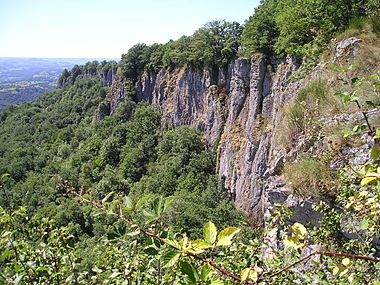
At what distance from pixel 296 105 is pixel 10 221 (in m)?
8.23

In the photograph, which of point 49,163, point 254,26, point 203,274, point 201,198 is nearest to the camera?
point 203,274

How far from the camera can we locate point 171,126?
131 ft

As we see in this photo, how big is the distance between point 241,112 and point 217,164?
Answer: 6.98m

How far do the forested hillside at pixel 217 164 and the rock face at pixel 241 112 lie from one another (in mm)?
141

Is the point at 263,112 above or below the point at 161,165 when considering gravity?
above

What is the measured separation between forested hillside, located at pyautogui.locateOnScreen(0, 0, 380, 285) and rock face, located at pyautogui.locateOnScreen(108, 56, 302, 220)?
0.46 ft

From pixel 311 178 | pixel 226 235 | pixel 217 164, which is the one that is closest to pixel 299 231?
pixel 226 235

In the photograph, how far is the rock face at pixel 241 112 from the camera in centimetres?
1894

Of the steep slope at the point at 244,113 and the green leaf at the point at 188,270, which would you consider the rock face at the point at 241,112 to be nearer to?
the steep slope at the point at 244,113

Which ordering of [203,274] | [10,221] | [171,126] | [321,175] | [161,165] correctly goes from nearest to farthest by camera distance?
[203,274], [10,221], [321,175], [161,165], [171,126]

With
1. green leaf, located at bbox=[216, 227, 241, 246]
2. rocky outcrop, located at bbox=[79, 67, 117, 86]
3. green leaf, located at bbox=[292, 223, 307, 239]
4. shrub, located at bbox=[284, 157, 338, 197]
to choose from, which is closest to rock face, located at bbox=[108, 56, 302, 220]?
shrub, located at bbox=[284, 157, 338, 197]

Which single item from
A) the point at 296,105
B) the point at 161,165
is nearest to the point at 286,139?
the point at 296,105

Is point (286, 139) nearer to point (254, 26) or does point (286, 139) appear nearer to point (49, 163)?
point (254, 26)

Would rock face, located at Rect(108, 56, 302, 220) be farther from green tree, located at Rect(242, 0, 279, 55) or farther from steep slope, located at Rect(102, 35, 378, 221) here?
green tree, located at Rect(242, 0, 279, 55)
